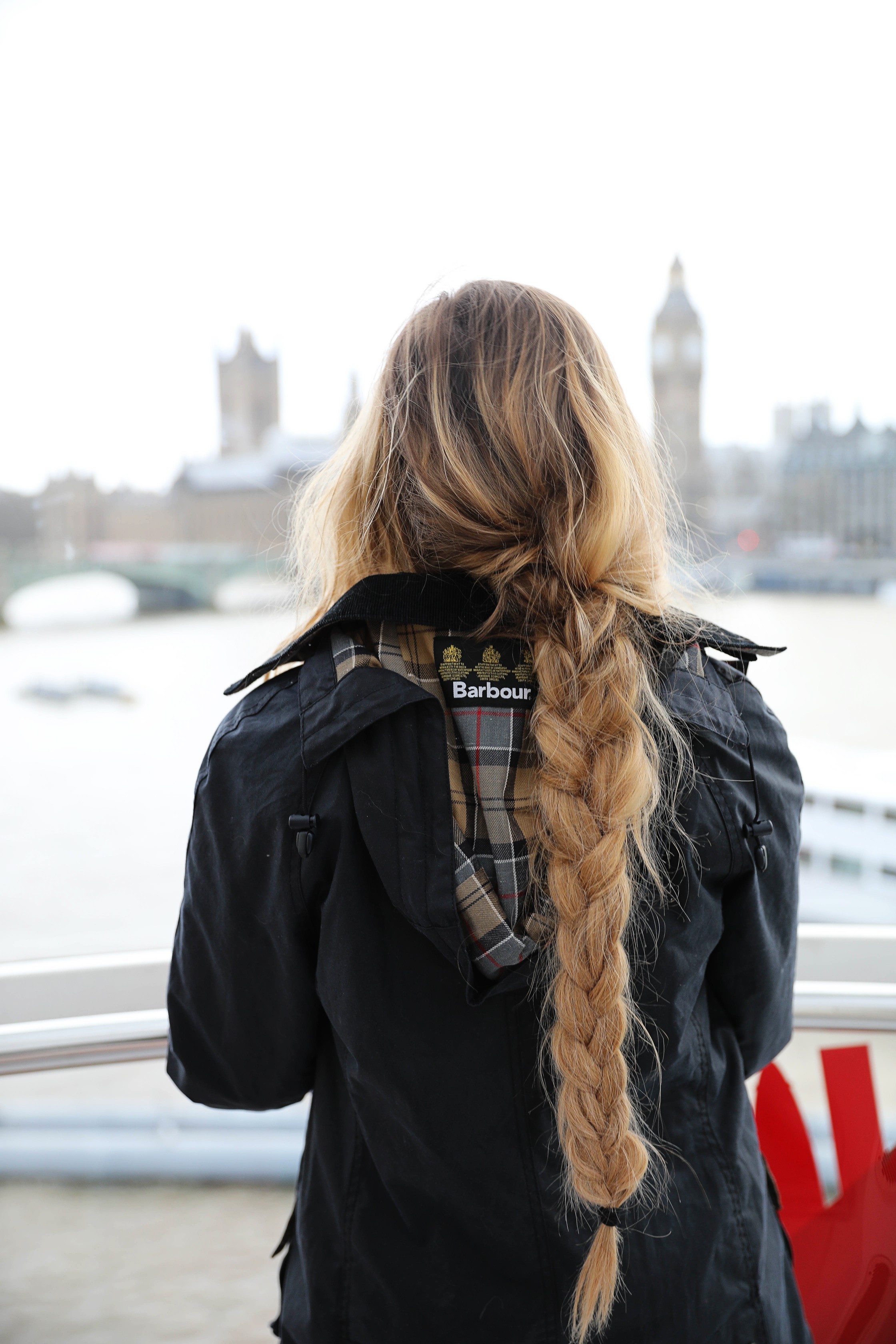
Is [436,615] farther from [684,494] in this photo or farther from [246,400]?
[246,400]

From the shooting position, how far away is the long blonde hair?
0.55 meters

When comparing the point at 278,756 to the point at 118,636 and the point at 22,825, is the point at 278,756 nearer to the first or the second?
the point at 22,825

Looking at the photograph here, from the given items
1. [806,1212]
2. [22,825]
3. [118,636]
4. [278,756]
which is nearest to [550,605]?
[278,756]

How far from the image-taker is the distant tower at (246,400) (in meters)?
3.33

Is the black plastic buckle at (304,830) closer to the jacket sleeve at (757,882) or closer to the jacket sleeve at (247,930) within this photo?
the jacket sleeve at (247,930)

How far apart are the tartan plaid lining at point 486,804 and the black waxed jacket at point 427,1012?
2 centimetres

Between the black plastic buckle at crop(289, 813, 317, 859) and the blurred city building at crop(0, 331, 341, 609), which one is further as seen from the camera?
the blurred city building at crop(0, 331, 341, 609)

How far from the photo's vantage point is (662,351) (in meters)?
2.91

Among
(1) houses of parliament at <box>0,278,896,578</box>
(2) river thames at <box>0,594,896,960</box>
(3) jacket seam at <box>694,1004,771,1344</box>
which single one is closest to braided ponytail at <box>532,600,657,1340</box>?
(3) jacket seam at <box>694,1004,771,1344</box>

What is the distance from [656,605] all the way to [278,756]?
276 mm

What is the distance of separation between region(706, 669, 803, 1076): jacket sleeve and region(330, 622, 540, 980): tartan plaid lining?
0.47 feet

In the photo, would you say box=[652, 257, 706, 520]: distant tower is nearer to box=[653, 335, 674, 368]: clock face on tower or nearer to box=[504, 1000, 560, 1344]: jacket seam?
box=[653, 335, 674, 368]: clock face on tower

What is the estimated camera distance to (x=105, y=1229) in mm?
1289

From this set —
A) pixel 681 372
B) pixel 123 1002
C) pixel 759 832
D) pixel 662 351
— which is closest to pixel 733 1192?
pixel 759 832
